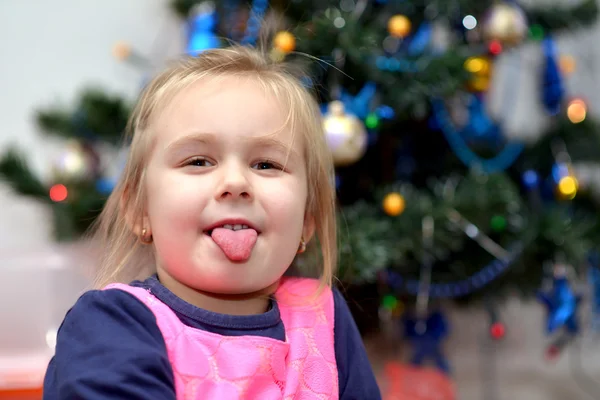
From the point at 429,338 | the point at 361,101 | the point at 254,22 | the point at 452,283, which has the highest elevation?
the point at 254,22

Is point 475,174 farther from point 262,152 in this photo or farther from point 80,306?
point 80,306

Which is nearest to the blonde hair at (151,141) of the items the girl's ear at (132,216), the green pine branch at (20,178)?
the girl's ear at (132,216)

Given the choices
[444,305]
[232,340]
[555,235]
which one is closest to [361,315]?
[444,305]

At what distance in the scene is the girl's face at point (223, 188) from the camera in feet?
1.98

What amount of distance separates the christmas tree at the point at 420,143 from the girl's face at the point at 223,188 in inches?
14.4

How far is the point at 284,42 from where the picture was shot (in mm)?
1064

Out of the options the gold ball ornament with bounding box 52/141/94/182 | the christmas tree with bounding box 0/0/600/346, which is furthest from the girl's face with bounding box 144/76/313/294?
the gold ball ornament with bounding box 52/141/94/182

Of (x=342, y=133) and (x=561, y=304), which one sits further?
(x=561, y=304)

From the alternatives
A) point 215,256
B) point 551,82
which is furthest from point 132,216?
point 551,82

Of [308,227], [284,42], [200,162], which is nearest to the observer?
[200,162]

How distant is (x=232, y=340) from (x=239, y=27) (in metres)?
0.82

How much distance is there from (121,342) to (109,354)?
0.05 feet

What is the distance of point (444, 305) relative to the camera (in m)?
1.65

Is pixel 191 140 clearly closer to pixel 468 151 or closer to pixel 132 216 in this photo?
pixel 132 216
